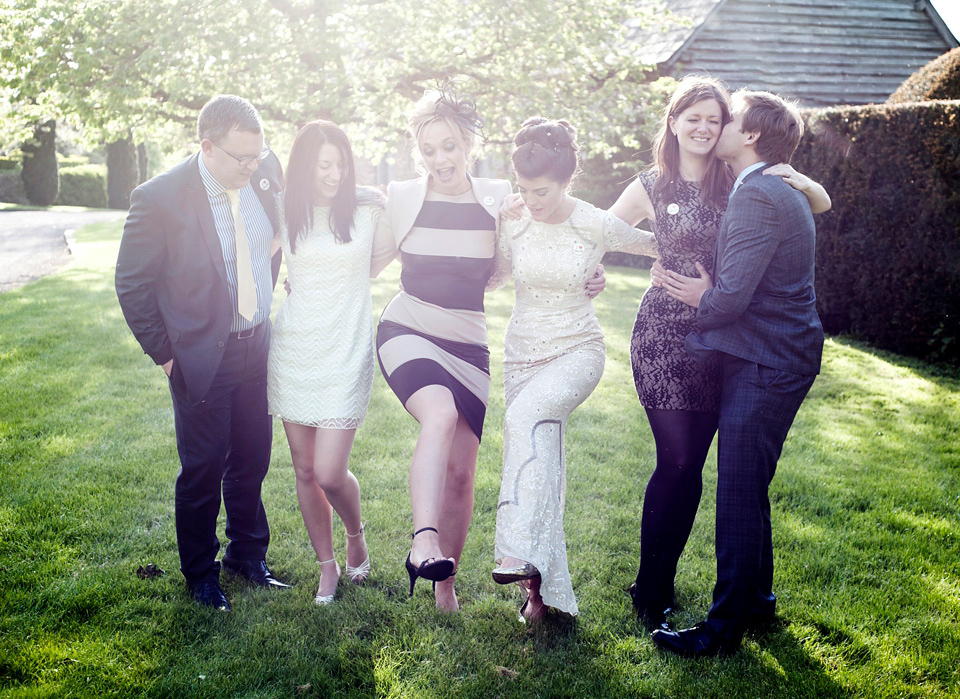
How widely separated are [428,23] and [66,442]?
781 centimetres

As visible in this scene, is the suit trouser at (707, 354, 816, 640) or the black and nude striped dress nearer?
the suit trouser at (707, 354, 816, 640)

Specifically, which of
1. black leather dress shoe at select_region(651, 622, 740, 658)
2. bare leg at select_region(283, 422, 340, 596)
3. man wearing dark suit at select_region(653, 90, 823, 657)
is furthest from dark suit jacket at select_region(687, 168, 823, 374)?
bare leg at select_region(283, 422, 340, 596)

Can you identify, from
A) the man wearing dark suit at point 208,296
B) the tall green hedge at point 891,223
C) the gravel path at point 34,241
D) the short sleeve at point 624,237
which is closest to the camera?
the man wearing dark suit at point 208,296

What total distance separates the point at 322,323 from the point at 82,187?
1387 inches

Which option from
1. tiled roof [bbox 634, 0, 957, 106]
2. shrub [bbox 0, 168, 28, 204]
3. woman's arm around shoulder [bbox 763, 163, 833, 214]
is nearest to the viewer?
woman's arm around shoulder [bbox 763, 163, 833, 214]

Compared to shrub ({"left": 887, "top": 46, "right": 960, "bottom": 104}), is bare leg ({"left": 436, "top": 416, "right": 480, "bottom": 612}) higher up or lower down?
lower down

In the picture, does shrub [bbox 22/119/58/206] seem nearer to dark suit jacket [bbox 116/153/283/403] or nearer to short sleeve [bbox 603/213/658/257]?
dark suit jacket [bbox 116/153/283/403]

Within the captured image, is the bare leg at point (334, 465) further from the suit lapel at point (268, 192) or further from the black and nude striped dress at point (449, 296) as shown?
the suit lapel at point (268, 192)

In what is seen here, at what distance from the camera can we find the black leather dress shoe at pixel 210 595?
336cm

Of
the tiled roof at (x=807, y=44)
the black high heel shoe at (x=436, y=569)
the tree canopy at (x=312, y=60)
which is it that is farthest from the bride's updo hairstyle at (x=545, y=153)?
the tiled roof at (x=807, y=44)

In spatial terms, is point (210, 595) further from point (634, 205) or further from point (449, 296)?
point (634, 205)

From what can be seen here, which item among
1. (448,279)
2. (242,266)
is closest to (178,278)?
(242,266)

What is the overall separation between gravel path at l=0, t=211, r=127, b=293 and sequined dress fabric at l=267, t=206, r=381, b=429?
10.2 m

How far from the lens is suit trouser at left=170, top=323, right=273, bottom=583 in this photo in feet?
11.0
